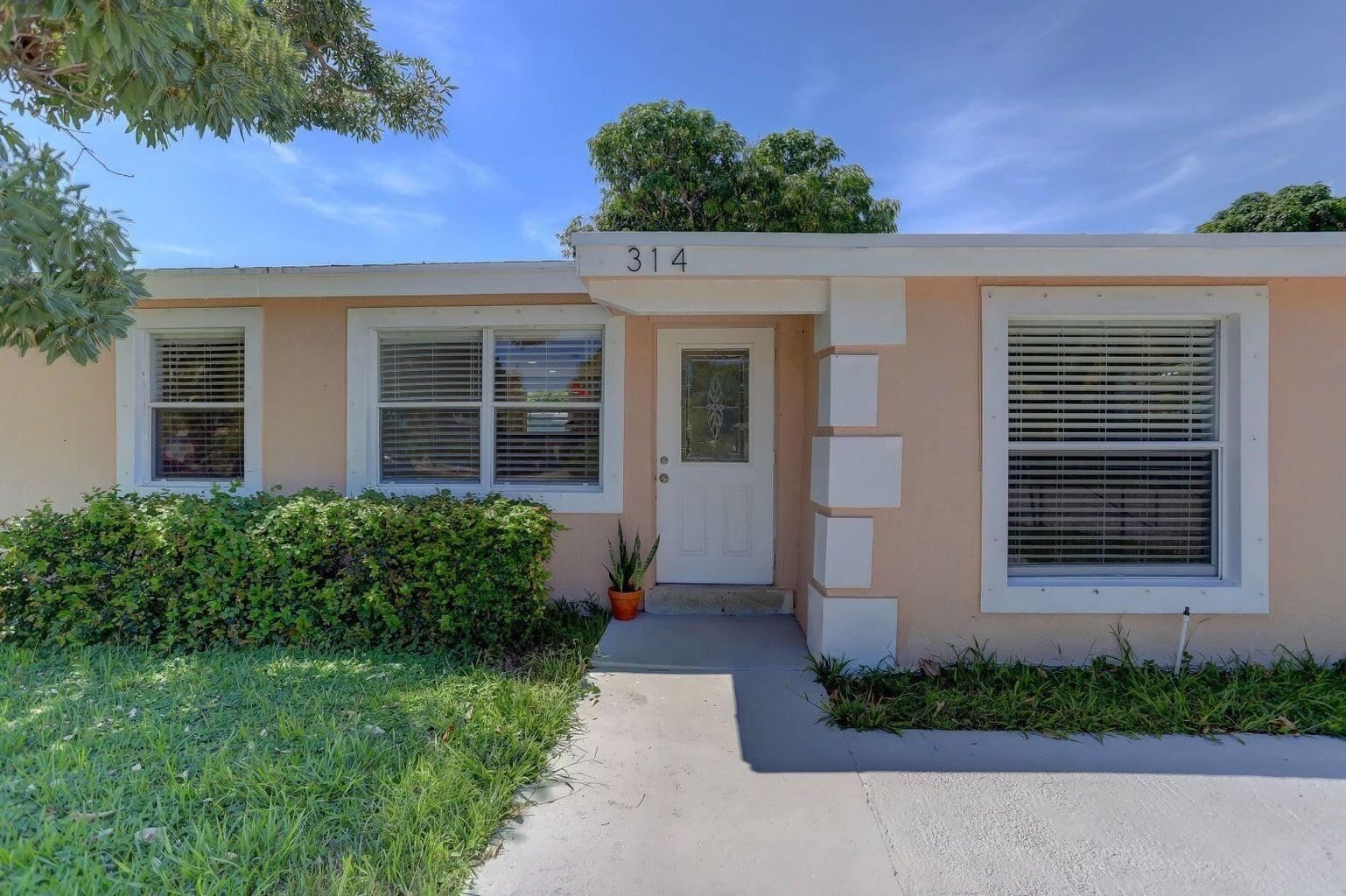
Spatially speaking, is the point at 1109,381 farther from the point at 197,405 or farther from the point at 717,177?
the point at 717,177

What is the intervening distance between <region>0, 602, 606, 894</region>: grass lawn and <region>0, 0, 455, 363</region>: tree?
6.91ft

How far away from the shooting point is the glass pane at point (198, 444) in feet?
16.8

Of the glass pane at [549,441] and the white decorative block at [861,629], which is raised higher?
the glass pane at [549,441]

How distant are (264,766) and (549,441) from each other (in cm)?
298

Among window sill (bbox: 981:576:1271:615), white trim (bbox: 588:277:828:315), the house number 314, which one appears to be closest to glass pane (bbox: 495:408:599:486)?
white trim (bbox: 588:277:828:315)

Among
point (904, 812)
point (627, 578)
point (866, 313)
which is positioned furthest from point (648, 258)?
point (904, 812)

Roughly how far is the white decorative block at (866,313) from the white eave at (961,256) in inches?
5.9

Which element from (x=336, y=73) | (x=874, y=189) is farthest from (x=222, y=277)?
(x=874, y=189)

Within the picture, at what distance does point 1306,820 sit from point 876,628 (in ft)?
6.26

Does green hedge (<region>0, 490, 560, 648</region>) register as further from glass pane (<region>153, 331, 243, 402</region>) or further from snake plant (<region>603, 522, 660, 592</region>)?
glass pane (<region>153, 331, 243, 402</region>)

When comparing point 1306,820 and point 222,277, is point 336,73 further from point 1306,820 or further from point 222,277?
Answer: point 1306,820

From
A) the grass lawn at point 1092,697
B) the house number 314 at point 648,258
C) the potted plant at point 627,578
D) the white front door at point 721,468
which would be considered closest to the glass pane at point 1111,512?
the grass lawn at point 1092,697

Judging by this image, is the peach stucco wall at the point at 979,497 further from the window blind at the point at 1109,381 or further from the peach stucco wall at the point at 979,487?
the window blind at the point at 1109,381

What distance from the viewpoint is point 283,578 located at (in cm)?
393
